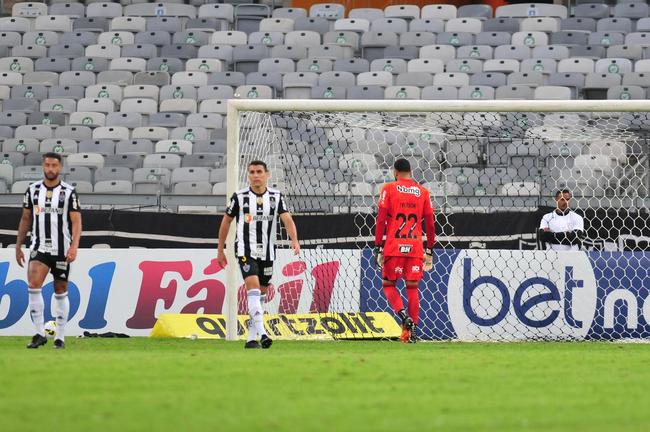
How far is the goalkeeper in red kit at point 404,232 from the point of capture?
1362 cm

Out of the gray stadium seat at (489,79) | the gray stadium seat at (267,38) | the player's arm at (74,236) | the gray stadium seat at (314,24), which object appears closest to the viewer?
the player's arm at (74,236)

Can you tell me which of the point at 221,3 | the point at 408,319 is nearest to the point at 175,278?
the point at 408,319

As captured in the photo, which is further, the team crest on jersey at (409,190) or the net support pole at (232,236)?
the net support pole at (232,236)

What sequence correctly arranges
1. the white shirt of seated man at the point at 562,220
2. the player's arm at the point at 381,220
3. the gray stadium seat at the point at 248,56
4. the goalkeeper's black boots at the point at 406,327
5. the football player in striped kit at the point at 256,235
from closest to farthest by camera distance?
the football player in striped kit at the point at 256,235 < the goalkeeper's black boots at the point at 406,327 < the player's arm at the point at 381,220 < the white shirt of seated man at the point at 562,220 < the gray stadium seat at the point at 248,56

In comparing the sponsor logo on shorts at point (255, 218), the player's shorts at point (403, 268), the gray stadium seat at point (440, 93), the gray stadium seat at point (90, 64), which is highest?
the gray stadium seat at point (90, 64)

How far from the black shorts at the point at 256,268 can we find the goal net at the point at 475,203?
5.85 ft

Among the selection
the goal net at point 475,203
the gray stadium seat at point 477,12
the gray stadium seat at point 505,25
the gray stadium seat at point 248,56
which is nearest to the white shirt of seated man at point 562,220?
the goal net at point 475,203

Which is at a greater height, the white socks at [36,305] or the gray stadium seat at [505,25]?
the gray stadium seat at [505,25]

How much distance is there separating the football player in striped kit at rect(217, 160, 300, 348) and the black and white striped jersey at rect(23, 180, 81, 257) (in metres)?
1.49

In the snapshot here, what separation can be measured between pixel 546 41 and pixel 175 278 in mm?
11231

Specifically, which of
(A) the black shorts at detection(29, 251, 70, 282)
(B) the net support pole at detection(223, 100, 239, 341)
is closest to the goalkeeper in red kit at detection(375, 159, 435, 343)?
(B) the net support pole at detection(223, 100, 239, 341)

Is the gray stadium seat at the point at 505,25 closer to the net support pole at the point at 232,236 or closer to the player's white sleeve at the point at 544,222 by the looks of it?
the player's white sleeve at the point at 544,222

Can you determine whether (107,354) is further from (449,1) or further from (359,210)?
(449,1)

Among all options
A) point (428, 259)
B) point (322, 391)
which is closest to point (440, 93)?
point (428, 259)
